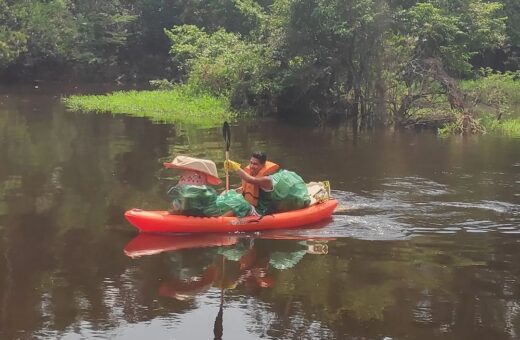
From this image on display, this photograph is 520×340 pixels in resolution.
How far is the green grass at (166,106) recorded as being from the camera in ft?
66.4

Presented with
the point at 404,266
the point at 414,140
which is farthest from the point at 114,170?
the point at 414,140

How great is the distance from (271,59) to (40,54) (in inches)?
676

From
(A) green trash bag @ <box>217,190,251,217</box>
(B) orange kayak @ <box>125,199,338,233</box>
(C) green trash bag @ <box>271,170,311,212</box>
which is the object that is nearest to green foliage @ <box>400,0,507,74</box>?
(C) green trash bag @ <box>271,170,311,212</box>

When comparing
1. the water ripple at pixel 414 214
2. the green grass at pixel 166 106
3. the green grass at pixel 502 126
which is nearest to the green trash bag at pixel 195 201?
the water ripple at pixel 414 214

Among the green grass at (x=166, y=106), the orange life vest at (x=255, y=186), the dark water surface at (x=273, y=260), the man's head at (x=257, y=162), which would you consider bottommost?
the dark water surface at (x=273, y=260)

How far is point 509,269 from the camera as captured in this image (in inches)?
277

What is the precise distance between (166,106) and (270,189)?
1425cm

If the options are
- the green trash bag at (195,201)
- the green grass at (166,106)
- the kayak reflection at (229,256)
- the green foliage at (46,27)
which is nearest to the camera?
the kayak reflection at (229,256)

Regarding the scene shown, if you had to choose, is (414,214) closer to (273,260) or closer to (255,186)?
(255,186)

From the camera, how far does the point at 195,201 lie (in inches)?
312

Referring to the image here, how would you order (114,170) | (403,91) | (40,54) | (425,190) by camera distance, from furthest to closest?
1. (40,54)
2. (403,91)
3. (114,170)
4. (425,190)

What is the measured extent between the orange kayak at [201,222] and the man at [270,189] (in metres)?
0.26

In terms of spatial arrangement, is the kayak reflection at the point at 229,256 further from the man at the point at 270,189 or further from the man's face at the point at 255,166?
the man's face at the point at 255,166

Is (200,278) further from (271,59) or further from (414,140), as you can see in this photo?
(271,59)
